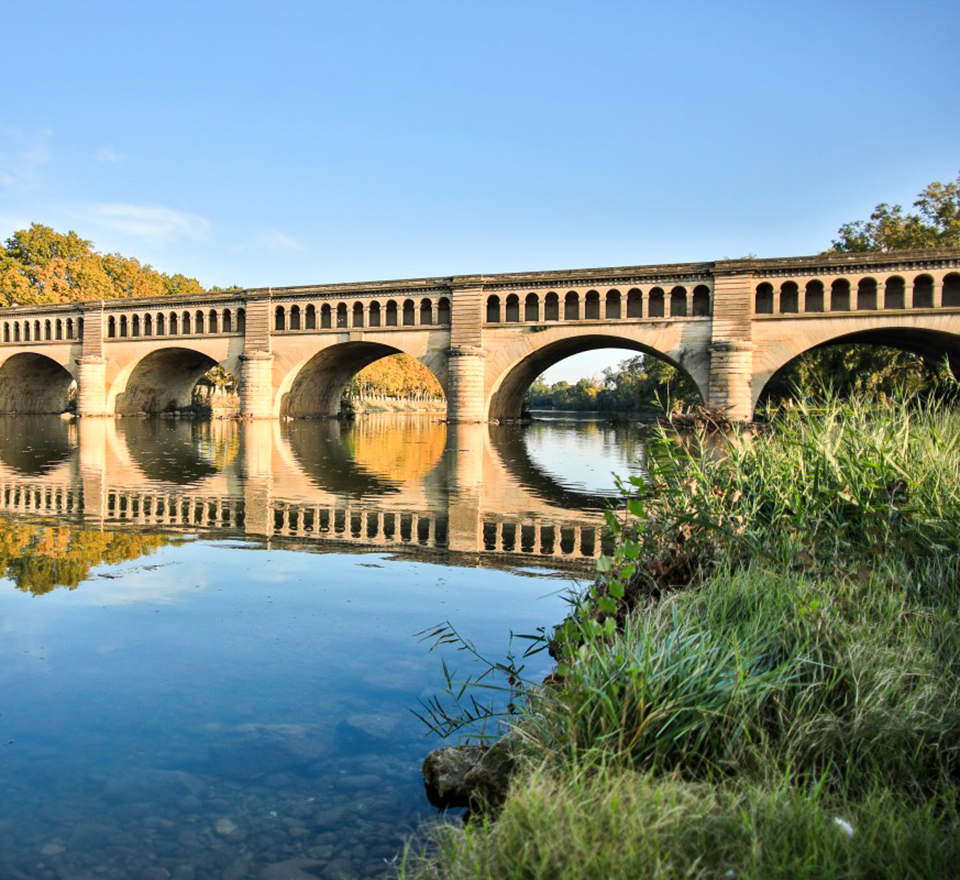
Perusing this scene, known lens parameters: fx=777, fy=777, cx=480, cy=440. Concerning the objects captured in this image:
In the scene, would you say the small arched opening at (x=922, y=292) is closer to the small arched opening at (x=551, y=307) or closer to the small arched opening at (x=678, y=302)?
the small arched opening at (x=678, y=302)

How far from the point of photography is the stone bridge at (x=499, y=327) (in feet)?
112

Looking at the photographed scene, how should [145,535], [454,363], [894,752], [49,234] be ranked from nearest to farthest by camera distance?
[894,752], [145,535], [454,363], [49,234]

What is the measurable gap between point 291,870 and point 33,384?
66.5m

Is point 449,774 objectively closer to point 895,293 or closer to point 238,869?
point 238,869

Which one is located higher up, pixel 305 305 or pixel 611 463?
pixel 305 305

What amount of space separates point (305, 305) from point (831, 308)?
28155 mm

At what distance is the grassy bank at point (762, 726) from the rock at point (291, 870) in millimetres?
393

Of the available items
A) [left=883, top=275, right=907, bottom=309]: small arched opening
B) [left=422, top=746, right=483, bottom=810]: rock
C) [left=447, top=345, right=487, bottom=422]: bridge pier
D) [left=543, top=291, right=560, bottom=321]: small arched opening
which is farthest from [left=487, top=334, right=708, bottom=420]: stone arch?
[left=422, top=746, right=483, bottom=810]: rock

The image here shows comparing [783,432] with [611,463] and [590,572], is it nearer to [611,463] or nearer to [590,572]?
[590,572]

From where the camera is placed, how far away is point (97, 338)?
51812 millimetres

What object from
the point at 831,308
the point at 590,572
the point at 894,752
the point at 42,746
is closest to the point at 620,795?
the point at 894,752

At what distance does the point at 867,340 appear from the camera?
36.8 m

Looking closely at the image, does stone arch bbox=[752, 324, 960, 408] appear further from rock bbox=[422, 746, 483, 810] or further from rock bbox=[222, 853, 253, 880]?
rock bbox=[222, 853, 253, 880]

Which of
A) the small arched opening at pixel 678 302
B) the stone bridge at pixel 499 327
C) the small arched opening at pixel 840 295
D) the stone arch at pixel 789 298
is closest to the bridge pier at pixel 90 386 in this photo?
the stone bridge at pixel 499 327
